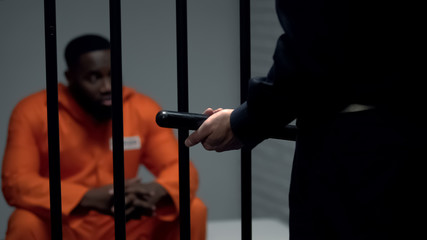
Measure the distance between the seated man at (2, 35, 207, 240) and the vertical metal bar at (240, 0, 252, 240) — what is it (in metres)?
1.25

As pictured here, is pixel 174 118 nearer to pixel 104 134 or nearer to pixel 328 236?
pixel 328 236

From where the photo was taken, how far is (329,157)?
0.46m

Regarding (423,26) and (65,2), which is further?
(65,2)

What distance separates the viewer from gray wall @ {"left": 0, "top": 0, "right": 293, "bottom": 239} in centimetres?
261

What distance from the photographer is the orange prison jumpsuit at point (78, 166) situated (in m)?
1.83

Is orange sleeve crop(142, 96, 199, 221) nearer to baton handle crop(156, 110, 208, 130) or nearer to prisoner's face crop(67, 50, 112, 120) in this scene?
prisoner's face crop(67, 50, 112, 120)

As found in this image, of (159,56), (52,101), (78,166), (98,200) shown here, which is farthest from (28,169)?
(52,101)

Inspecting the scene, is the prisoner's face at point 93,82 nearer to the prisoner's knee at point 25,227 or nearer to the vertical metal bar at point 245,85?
the prisoner's knee at point 25,227

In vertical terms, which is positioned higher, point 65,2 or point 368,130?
point 65,2

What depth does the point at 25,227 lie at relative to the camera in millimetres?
1799

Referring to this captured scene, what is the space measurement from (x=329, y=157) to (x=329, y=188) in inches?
1.3

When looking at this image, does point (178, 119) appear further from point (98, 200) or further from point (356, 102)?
point (98, 200)

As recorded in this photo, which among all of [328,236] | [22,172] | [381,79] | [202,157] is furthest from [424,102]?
[202,157]

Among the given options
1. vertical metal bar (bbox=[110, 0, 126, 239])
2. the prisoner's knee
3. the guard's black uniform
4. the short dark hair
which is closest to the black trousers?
the guard's black uniform
